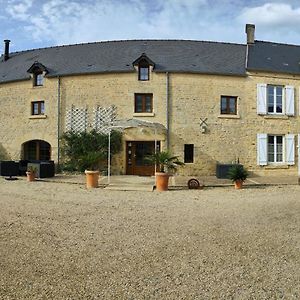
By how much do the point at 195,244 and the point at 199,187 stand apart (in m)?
7.24

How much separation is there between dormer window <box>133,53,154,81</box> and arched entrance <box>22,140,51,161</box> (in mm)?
6735

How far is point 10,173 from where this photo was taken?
1489 cm

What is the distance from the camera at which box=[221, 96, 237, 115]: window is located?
16656mm

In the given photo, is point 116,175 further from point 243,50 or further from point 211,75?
point 243,50

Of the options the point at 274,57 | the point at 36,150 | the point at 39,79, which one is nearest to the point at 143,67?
the point at 39,79

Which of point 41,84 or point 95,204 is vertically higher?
point 41,84

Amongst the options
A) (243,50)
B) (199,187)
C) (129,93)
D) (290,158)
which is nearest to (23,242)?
(199,187)

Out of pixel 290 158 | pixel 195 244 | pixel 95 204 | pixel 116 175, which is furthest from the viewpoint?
pixel 290 158

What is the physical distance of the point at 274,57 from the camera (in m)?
18.4

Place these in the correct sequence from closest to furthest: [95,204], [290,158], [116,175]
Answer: [95,204] → [116,175] → [290,158]

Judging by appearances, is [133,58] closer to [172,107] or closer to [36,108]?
[172,107]

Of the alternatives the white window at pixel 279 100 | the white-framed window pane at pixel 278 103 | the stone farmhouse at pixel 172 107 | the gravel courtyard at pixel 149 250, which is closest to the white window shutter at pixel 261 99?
the stone farmhouse at pixel 172 107

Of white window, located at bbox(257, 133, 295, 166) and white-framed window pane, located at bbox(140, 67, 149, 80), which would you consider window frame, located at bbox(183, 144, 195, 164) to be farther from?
white-framed window pane, located at bbox(140, 67, 149, 80)

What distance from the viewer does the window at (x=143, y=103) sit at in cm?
1638
